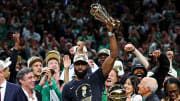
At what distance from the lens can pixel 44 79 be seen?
28.1 feet

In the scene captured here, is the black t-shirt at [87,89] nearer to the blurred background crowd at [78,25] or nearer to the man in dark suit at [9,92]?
the man in dark suit at [9,92]

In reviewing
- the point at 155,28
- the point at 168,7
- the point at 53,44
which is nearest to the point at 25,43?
the point at 53,44

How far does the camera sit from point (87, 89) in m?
7.19

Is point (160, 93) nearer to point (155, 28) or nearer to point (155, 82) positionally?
point (155, 82)

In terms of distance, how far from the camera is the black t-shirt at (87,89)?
23.5ft

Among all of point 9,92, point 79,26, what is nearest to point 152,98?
point 9,92

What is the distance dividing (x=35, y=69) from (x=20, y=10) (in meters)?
8.28

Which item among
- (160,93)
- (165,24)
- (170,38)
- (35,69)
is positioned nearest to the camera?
(160,93)

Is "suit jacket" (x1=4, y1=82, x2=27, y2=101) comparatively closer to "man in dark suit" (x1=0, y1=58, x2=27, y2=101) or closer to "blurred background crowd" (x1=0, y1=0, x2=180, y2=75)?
"man in dark suit" (x1=0, y1=58, x2=27, y2=101)

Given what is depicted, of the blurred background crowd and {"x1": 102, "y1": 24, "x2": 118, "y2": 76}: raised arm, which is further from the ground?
the blurred background crowd

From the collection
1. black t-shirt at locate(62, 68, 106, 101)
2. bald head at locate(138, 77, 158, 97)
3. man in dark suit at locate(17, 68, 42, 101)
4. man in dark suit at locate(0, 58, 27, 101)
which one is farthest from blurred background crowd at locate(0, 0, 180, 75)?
bald head at locate(138, 77, 158, 97)

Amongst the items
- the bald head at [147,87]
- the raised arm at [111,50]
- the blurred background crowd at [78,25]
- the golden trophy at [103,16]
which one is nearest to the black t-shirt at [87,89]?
the raised arm at [111,50]

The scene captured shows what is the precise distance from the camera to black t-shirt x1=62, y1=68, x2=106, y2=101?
7.16m

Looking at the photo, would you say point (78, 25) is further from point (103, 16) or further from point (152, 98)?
point (152, 98)
